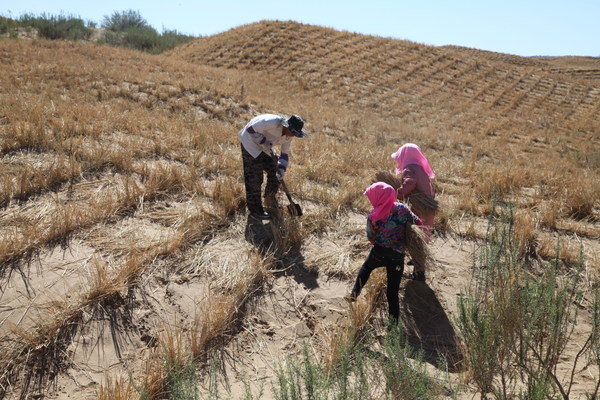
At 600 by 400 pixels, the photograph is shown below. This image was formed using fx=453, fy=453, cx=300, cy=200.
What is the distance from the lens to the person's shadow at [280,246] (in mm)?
4270

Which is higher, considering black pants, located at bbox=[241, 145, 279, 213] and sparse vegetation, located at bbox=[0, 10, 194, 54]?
sparse vegetation, located at bbox=[0, 10, 194, 54]

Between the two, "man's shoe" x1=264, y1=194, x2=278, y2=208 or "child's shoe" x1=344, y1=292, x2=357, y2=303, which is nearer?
"child's shoe" x1=344, y1=292, x2=357, y2=303

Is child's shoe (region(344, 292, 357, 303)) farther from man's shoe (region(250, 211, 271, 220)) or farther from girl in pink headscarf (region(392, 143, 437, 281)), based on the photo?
man's shoe (region(250, 211, 271, 220))

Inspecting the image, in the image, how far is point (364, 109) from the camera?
1572cm

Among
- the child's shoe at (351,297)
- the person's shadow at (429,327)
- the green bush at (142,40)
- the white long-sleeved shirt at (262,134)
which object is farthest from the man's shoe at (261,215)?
the green bush at (142,40)

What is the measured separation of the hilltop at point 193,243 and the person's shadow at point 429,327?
0.02 metres

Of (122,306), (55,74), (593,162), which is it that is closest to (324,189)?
(122,306)

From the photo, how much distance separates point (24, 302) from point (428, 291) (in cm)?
339

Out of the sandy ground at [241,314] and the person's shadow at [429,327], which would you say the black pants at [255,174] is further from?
the person's shadow at [429,327]

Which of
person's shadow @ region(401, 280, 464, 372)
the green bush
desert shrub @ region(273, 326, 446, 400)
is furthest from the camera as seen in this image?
the green bush

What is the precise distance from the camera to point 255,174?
15.5ft

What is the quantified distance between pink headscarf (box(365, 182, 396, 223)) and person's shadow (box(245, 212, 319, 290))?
100cm

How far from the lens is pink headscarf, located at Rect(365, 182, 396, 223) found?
354 cm

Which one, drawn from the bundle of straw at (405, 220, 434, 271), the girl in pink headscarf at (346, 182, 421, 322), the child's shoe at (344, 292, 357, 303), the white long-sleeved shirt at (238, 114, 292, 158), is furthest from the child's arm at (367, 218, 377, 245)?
the white long-sleeved shirt at (238, 114, 292, 158)
